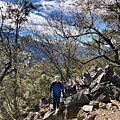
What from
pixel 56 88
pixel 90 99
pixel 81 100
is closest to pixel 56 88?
pixel 56 88

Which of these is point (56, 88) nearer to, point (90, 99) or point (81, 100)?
point (81, 100)

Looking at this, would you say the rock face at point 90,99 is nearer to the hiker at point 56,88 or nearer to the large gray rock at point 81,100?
the large gray rock at point 81,100

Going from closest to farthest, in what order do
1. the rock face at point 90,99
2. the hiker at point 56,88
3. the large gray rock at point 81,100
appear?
the rock face at point 90,99
the hiker at point 56,88
the large gray rock at point 81,100

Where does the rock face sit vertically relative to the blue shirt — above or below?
below

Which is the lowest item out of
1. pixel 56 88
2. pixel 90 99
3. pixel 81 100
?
pixel 90 99

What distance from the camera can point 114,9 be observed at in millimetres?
11727

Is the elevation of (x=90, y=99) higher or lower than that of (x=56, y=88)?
lower

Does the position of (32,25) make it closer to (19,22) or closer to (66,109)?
(19,22)

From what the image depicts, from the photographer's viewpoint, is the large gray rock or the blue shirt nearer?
the blue shirt

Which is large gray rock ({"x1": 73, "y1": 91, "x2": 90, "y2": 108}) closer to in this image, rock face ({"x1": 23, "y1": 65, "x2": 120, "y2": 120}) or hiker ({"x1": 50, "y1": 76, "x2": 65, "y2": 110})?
rock face ({"x1": 23, "y1": 65, "x2": 120, "y2": 120})

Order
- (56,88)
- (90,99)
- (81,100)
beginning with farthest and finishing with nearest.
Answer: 1. (90,99)
2. (81,100)
3. (56,88)

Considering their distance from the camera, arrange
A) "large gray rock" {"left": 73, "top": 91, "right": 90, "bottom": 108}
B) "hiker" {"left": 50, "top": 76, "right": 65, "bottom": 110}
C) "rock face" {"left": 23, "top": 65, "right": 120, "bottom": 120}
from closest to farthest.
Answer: "rock face" {"left": 23, "top": 65, "right": 120, "bottom": 120} < "hiker" {"left": 50, "top": 76, "right": 65, "bottom": 110} < "large gray rock" {"left": 73, "top": 91, "right": 90, "bottom": 108}

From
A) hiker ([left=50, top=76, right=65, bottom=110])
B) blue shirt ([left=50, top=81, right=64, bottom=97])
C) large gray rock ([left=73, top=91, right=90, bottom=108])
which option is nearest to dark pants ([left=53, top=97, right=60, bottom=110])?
hiker ([left=50, top=76, right=65, bottom=110])

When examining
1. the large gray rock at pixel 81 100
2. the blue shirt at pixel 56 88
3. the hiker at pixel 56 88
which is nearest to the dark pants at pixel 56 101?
the hiker at pixel 56 88
